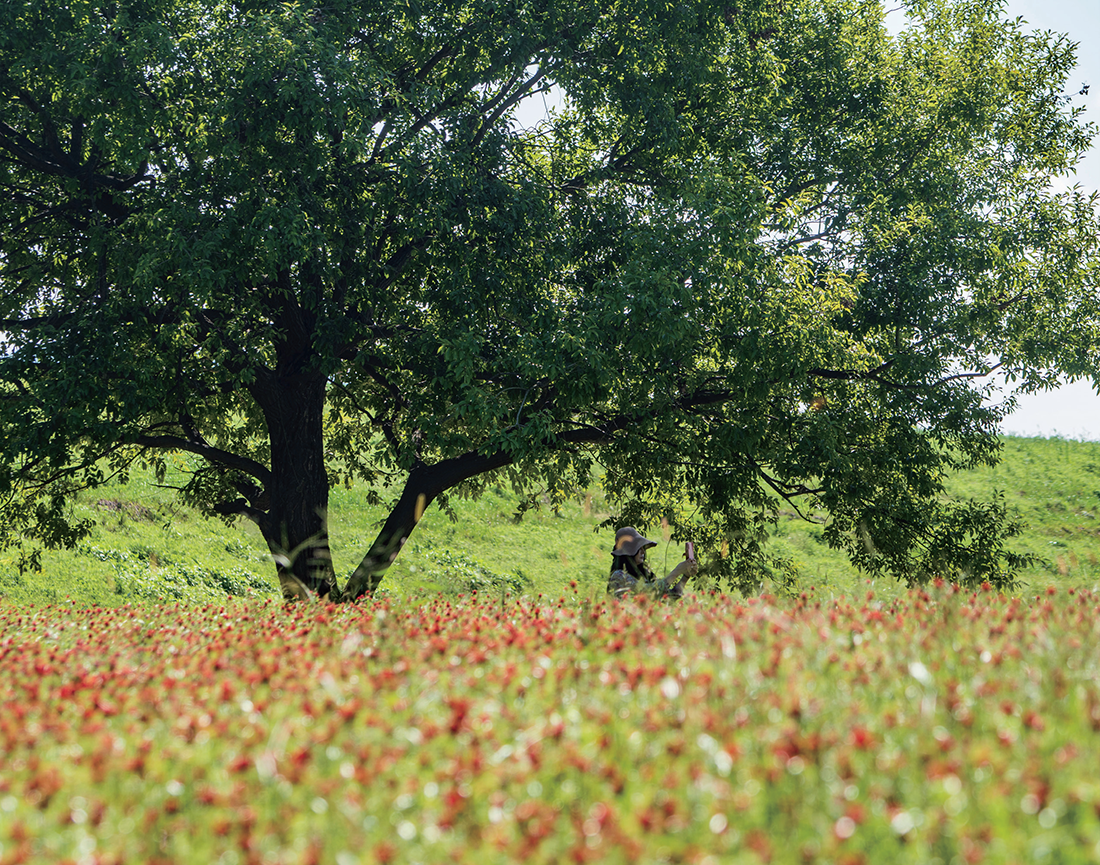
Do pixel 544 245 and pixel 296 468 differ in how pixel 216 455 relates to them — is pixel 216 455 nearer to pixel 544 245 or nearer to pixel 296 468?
pixel 296 468

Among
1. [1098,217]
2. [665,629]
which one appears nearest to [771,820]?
[665,629]

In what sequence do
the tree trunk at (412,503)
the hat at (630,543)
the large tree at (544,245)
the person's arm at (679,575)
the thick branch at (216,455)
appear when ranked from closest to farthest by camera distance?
the person's arm at (679,575)
the hat at (630,543)
the large tree at (544,245)
the tree trunk at (412,503)
the thick branch at (216,455)

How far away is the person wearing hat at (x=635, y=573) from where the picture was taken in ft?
26.2

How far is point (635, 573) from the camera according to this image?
922 cm

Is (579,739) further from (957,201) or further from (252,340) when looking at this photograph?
(957,201)

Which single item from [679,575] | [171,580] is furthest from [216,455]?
[679,575]

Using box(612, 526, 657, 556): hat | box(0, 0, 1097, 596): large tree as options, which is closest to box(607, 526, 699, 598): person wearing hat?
box(612, 526, 657, 556): hat

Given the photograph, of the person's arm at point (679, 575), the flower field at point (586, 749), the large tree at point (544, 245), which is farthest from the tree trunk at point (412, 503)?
the flower field at point (586, 749)

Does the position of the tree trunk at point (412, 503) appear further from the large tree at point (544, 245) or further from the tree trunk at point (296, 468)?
the tree trunk at point (296, 468)

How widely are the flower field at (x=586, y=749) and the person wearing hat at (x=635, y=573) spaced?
2.38m

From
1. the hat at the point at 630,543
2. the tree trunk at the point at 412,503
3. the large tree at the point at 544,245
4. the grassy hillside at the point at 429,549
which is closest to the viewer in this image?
the hat at the point at 630,543

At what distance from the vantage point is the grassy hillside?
21.0 metres

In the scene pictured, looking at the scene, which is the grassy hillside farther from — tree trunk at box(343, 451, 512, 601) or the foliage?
tree trunk at box(343, 451, 512, 601)

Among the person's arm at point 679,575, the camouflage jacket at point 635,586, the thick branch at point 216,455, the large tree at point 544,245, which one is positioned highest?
the large tree at point 544,245
